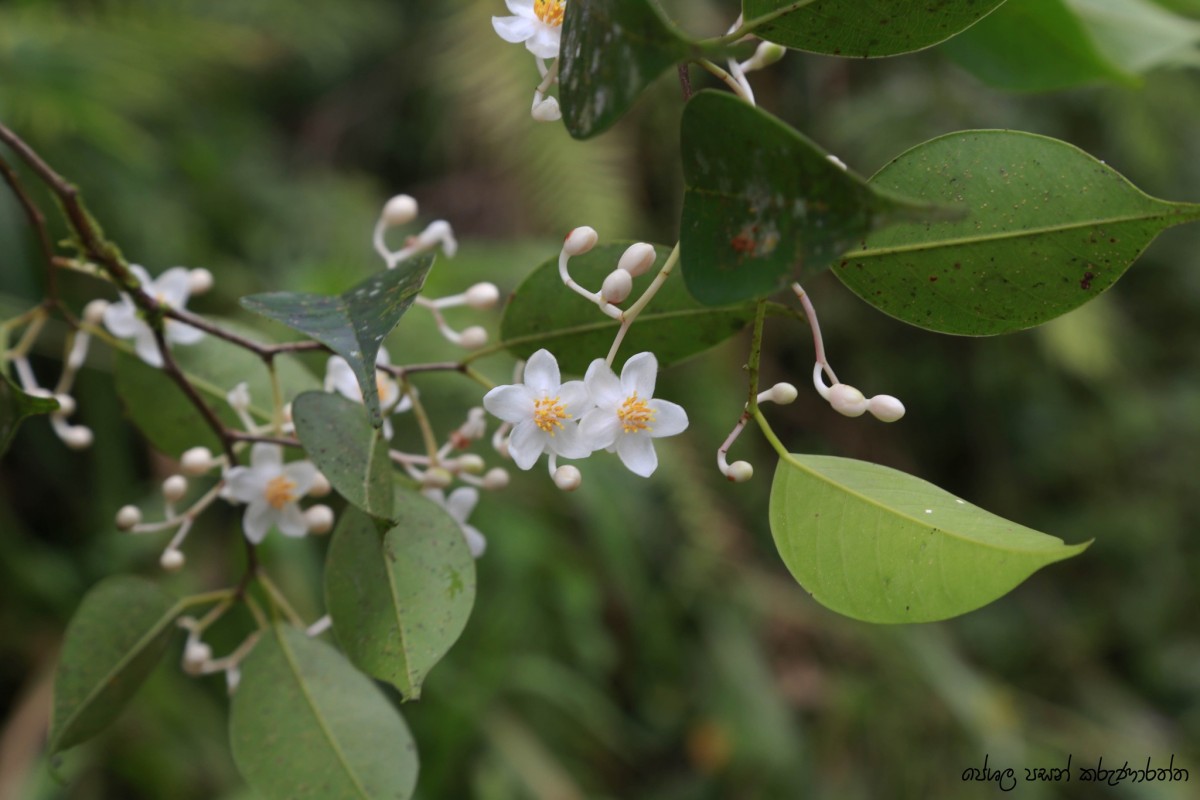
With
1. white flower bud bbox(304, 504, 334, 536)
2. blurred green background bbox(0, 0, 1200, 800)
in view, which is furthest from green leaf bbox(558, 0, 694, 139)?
blurred green background bbox(0, 0, 1200, 800)

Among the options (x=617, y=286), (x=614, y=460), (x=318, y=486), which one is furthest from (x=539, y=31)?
(x=614, y=460)

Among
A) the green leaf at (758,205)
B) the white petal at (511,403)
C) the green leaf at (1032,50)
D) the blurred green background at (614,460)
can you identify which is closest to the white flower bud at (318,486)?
the white petal at (511,403)

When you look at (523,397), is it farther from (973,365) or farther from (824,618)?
(973,365)

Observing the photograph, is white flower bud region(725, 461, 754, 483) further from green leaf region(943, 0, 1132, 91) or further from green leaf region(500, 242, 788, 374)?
green leaf region(943, 0, 1132, 91)

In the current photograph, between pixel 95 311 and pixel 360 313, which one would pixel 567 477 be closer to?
pixel 360 313

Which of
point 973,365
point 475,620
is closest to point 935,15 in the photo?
point 475,620

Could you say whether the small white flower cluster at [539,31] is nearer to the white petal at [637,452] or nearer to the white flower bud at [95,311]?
the white petal at [637,452]
